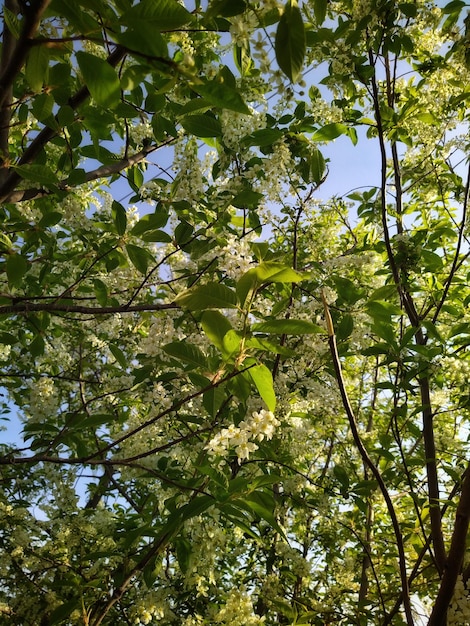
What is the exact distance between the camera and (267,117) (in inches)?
110

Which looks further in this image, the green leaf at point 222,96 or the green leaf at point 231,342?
the green leaf at point 231,342

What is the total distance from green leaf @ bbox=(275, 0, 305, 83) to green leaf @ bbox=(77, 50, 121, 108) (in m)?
0.34

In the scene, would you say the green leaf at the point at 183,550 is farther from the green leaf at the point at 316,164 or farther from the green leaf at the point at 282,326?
the green leaf at the point at 316,164

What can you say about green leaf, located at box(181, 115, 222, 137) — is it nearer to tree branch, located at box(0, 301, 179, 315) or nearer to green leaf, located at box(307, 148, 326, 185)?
tree branch, located at box(0, 301, 179, 315)

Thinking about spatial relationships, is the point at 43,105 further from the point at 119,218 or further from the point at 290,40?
the point at 290,40

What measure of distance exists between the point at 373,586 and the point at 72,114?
566 centimetres

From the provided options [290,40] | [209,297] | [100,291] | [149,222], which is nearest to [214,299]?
[209,297]

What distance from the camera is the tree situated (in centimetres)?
121

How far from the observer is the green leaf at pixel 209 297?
1128 millimetres

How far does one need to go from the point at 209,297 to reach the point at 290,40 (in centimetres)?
57

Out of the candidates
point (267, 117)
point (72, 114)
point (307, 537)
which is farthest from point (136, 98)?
point (307, 537)

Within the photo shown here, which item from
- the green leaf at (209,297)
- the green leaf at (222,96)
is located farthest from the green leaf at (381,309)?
the green leaf at (222,96)

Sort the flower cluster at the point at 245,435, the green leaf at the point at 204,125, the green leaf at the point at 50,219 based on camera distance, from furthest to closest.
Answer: the green leaf at the point at 50,219 < the green leaf at the point at 204,125 < the flower cluster at the point at 245,435

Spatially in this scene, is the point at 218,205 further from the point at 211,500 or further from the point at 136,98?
the point at 211,500
